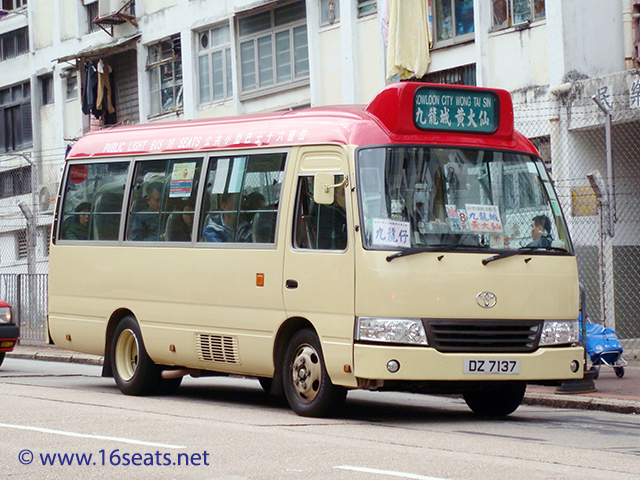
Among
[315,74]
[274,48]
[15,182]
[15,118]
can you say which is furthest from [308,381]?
[15,118]

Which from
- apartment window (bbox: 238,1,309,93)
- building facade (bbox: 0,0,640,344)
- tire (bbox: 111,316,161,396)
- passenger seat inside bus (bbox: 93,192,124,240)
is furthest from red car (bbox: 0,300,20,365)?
apartment window (bbox: 238,1,309,93)

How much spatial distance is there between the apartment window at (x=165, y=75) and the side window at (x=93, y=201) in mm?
16283

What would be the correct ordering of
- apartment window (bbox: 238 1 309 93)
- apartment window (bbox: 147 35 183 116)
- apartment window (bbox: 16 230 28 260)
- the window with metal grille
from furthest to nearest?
apartment window (bbox: 16 230 28 260) → apartment window (bbox: 147 35 183 116) → apartment window (bbox: 238 1 309 93) → the window with metal grille

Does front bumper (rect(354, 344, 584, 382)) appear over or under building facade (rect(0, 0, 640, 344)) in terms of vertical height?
under

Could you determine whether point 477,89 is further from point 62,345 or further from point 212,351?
point 62,345

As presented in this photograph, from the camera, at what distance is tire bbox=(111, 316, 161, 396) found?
12805 mm

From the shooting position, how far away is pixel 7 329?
648 inches

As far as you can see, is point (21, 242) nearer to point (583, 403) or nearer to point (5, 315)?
point (5, 315)

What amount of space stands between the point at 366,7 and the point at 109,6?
10086 millimetres

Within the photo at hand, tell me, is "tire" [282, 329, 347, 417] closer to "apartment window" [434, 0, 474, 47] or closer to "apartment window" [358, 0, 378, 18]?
"apartment window" [434, 0, 474, 47]

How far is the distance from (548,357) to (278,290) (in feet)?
8.30

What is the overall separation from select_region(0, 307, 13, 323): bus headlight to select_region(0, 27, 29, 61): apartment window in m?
22.0

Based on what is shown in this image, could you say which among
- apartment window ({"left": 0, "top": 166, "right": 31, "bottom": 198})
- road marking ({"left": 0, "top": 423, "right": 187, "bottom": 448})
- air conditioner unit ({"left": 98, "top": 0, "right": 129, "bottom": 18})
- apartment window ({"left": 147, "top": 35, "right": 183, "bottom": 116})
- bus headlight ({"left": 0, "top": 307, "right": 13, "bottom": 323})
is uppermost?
air conditioner unit ({"left": 98, "top": 0, "right": 129, "bottom": 18})

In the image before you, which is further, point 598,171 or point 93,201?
point 598,171
